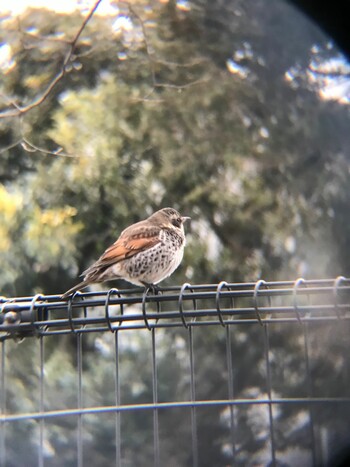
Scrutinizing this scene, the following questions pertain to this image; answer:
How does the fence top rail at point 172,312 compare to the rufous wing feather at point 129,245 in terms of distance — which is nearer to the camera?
the fence top rail at point 172,312

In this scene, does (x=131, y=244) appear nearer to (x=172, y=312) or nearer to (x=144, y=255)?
(x=144, y=255)

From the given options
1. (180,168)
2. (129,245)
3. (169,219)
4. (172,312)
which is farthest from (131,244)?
(180,168)

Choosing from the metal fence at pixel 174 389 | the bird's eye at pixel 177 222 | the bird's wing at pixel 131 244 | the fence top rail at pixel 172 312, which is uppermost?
the fence top rail at pixel 172 312

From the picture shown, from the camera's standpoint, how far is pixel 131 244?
10.9ft

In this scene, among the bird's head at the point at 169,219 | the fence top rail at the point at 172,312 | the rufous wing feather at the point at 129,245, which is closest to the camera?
the fence top rail at the point at 172,312

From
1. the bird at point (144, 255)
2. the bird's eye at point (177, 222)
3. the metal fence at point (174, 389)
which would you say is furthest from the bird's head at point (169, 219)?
the metal fence at point (174, 389)

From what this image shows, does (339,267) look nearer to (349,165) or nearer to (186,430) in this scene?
(349,165)

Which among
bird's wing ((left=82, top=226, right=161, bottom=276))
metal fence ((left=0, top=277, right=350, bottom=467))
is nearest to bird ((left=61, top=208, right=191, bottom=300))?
bird's wing ((left=82, top=226, right=161, bottom=276))

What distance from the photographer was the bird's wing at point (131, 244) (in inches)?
124

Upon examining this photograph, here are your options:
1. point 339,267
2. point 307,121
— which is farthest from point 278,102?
point 339,267

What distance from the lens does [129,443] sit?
4.95 meters

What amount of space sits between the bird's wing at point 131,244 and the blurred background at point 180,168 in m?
1.52

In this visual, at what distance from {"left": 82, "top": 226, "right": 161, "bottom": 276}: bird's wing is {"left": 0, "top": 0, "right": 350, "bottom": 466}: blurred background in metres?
1.52

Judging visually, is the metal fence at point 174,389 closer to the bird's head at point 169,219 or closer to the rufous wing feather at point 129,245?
the bird's head at point 169,219
